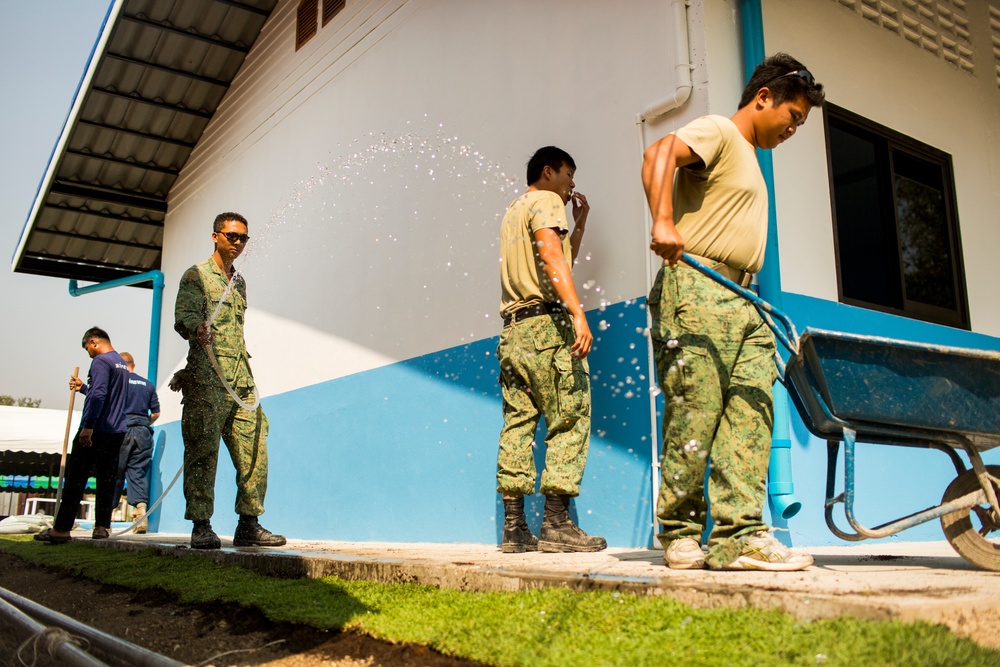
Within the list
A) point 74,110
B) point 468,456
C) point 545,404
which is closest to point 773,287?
point 545,404

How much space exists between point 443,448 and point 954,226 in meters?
4.07

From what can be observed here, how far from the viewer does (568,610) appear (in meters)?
2.45

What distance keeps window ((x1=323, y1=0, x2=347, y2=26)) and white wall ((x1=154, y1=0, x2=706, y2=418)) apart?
0.43 ft

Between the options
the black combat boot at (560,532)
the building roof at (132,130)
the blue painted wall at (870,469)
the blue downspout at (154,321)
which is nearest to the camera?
the black combat boot at (560,532)

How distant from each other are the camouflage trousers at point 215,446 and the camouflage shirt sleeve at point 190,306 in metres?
0.39

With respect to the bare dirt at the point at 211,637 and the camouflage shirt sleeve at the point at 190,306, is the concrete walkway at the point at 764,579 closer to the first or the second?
the bare dirt at the point at 211,637

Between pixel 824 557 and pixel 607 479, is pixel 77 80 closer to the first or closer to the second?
pixel 607 479

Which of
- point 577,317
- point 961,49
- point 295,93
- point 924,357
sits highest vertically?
point 295,93

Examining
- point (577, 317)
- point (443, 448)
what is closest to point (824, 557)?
point (577, 317)

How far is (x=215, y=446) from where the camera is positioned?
5414mm

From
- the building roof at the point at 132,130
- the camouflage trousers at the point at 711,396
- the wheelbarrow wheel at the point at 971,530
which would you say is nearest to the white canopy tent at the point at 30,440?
the building roof at the point at 132,130

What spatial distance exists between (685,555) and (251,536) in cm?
332

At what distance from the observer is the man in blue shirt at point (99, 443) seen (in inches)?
290

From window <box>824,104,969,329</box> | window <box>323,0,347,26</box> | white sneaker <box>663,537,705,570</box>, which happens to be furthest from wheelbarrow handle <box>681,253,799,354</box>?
window <box>323,0,347,26</box>
